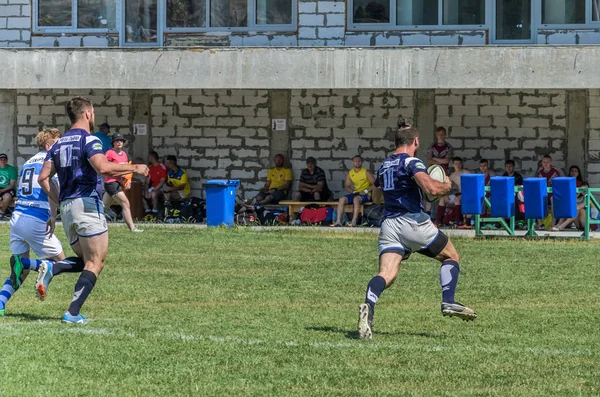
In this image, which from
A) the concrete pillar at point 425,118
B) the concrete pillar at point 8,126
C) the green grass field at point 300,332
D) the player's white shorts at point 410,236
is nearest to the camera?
the green grass field at point 300,332

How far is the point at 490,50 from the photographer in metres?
24.2

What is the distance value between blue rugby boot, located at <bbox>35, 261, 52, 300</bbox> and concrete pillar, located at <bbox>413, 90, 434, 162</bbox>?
16324 mm

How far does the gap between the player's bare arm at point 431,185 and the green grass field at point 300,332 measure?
115 centimetres

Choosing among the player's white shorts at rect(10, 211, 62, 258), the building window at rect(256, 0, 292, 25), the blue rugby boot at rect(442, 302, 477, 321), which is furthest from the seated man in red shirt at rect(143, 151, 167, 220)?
the blue rugby boot at rect(442, 302, 477, 321)

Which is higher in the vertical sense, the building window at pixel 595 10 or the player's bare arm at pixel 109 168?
the building window at pixel 595 10

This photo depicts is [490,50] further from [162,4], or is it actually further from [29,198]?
[29,198]

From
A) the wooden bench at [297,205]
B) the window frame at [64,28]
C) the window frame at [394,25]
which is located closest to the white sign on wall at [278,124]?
the wooden bench at [297,205]

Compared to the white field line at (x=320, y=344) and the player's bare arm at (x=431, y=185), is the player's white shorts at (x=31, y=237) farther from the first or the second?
the player's bare arm at (x=431, y=185)

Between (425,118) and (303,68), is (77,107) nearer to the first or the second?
(303,68)

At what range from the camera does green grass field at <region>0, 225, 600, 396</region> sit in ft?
25.8

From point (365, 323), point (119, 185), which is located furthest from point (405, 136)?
point (119, 185)

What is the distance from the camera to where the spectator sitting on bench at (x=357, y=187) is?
81.6ft

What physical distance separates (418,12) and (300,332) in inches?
657

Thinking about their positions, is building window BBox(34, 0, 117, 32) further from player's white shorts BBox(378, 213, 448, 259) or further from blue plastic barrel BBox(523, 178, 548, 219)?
player's white shorts BBox(378, 213, 448, 259)
